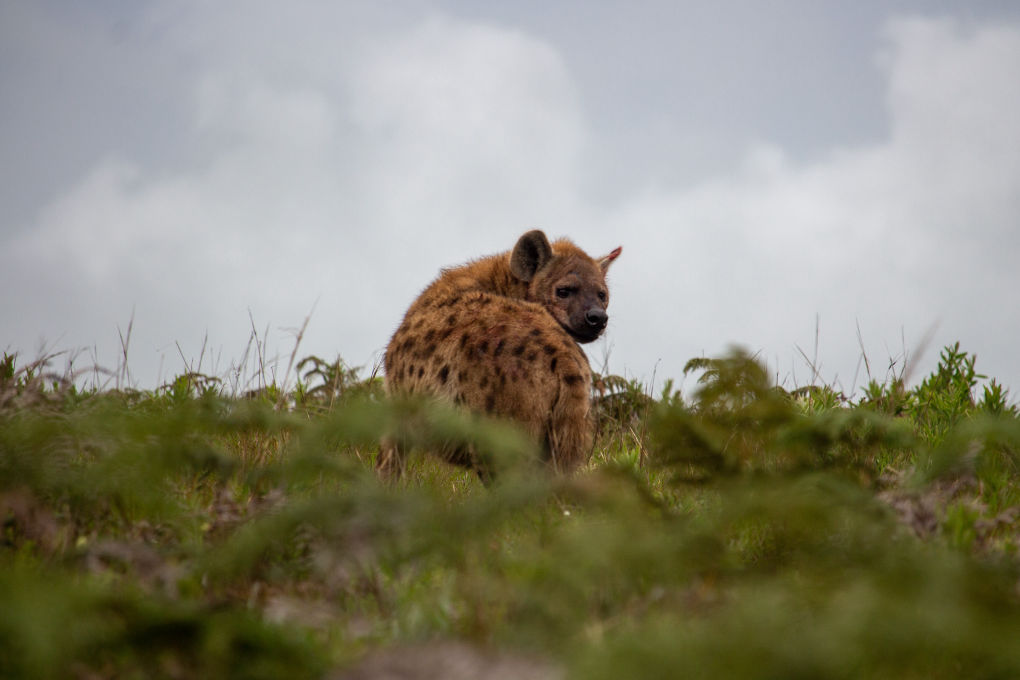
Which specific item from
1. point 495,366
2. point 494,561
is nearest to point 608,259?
point 495,366

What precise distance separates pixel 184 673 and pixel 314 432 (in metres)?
0.76

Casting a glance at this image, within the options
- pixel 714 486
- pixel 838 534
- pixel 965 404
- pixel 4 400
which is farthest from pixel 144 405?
pixel 965 404

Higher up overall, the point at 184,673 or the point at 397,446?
the point at 397,446

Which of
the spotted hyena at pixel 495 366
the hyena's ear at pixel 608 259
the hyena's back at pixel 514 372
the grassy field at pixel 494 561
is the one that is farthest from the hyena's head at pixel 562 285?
the grassy field at pixel 494 561

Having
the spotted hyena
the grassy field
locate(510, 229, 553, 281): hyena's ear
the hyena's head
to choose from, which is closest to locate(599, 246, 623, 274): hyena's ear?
the hyena's head

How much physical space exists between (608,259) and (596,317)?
116 centimetres

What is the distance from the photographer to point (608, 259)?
7.80 meters

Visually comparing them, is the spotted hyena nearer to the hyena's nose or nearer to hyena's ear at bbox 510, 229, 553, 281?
hyena's ear at bbox 510, 229, 553, 281

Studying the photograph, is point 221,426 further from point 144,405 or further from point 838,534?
point 838,534

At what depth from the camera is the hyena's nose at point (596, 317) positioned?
6801 mm

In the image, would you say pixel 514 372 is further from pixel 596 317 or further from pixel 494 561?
pixel 596 317

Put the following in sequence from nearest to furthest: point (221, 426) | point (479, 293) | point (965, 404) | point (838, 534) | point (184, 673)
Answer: point (184, 673)
point (221, 426)
point (838, 534)
point (479, 293)
point (965, 404)

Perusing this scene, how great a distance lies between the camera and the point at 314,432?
2.60 meters

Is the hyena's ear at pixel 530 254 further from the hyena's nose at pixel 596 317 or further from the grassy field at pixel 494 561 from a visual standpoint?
the grassy field at pixel 494 561
